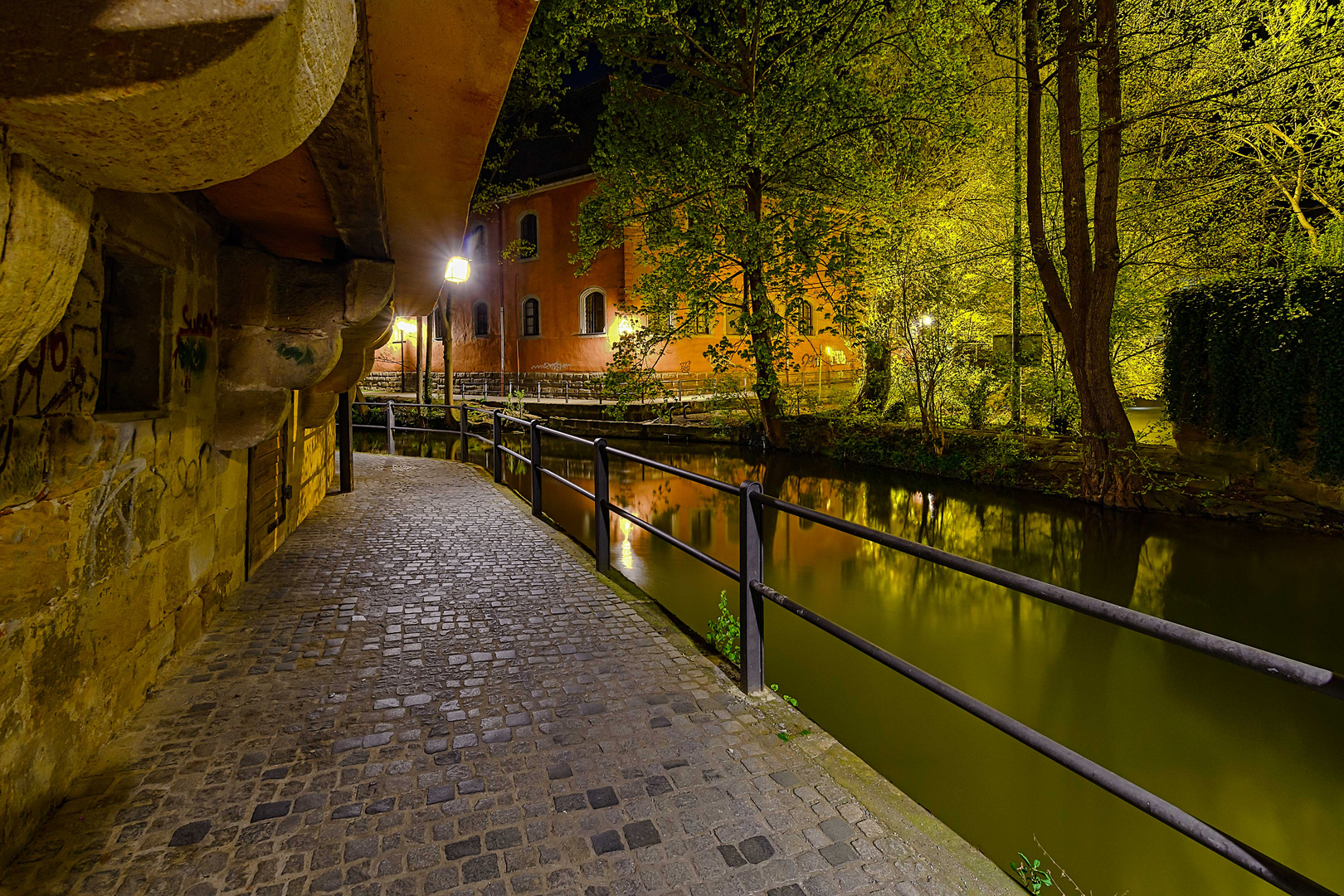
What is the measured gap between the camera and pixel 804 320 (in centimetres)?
1304

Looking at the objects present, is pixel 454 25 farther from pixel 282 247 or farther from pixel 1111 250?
pixel 1111 250

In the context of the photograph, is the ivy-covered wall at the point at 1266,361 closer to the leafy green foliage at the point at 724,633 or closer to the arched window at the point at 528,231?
the leafy green foliage at the point at 724,633

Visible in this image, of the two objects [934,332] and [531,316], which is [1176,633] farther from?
[531,316]

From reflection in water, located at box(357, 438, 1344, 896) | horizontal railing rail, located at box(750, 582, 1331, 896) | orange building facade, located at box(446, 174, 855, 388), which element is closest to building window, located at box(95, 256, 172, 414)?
horizontal railing rail, located at box(750, 582, 1331, 896)

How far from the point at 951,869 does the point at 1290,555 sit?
344 inches

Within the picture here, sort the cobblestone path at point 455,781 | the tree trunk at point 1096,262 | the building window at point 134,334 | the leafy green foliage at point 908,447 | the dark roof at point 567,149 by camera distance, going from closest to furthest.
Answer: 1. the cobblestone path at point 455,781
2. the building window at point 134,334
3. the tree trunk at point 1096,262
4. the leafy green foliage at point 908,447
5. the dark roof at point 567,149

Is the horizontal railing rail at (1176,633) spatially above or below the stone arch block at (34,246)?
below

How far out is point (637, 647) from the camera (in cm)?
354

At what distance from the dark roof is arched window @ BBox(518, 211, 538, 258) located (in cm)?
153

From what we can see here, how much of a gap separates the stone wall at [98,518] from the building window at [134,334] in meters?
0.04

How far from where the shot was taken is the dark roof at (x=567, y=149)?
84.8 ft

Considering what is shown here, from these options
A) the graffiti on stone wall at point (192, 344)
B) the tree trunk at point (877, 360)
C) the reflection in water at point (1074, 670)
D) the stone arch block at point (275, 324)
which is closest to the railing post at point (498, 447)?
the reflection in water at point (1074, 670)

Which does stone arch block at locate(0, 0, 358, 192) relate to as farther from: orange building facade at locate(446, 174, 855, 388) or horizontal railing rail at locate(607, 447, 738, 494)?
orange building facade at locate(446, 174, 855, 388)

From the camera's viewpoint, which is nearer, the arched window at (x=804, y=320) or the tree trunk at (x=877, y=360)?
the arched window at (x=804, y=320)
